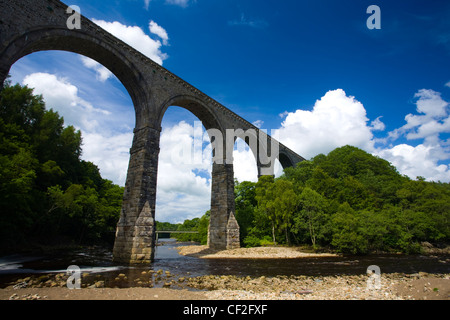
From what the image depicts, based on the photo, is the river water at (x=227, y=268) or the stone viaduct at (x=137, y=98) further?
the stone viaduct at (x=137, y=98)

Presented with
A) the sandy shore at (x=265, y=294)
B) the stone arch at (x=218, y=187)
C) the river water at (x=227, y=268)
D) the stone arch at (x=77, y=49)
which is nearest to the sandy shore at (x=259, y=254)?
the stone arch at (x=218, y=187)

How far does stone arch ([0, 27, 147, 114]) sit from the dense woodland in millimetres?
8279

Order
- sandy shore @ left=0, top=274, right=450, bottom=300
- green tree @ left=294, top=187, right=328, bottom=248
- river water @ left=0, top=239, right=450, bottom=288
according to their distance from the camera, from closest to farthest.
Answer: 1. sandy shore @ left=0, top=274, right=450, bottom=300
2. river water @ left=0, top=239, right=450, bottom=288
3. green tree @ left=294, top=187, right=328, bottom=248

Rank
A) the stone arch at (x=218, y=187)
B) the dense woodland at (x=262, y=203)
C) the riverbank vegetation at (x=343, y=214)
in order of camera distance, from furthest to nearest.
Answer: the stone arch at (x=218, y=187) < the riverbank vegetation at (x=343, y=214) < the dense woodland at (x=262, y=203)

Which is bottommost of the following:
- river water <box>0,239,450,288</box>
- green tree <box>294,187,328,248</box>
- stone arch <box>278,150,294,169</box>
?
river water <box>0,239,450,288</box>

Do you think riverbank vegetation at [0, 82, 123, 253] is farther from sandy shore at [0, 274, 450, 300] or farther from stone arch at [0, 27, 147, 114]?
sandy shore at [0, 274, 450, 300]

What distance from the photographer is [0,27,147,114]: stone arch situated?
10945 millimetres

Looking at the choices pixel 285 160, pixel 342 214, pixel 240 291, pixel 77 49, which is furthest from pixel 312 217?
pixel 77 49

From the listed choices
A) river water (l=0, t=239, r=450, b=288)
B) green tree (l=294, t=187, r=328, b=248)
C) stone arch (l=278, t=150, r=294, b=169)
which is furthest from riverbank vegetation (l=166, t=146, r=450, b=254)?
river water (l=0, t=239, r=450, b=288)

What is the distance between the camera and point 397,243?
64.3ft

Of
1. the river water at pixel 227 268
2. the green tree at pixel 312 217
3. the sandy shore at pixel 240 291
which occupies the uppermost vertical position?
the green tree at pixel 312 217

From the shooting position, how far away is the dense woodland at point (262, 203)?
18.4 meters

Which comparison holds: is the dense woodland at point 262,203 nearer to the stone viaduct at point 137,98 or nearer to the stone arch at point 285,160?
the stone arch at point 285,160
